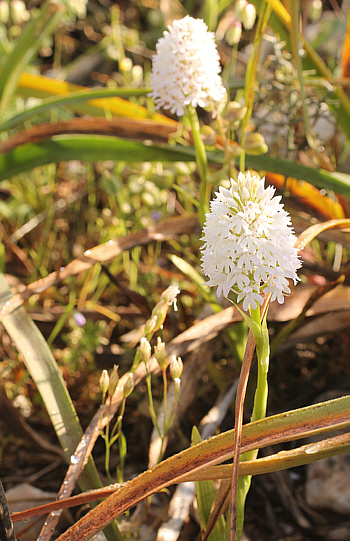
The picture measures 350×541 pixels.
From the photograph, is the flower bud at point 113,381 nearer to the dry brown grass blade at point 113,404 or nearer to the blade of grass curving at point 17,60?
the dry brown grass blade at point 113,404

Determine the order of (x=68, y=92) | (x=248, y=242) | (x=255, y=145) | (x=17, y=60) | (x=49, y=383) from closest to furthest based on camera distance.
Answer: (x=248, y=242), (x=49, y=383), (x=255, y=145), (x=17, y=60), (x=68, y=92)

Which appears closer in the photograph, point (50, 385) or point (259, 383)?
point (259, 383)

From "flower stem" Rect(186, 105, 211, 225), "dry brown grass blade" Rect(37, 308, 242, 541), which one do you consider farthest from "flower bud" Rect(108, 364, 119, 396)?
"flower stem" Rect(186, 105, 211, 225)

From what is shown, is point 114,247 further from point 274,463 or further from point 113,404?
point 274,463

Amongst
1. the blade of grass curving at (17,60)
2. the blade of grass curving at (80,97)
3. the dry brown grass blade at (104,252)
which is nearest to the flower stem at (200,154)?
the dry brown grass blade at (104,252)

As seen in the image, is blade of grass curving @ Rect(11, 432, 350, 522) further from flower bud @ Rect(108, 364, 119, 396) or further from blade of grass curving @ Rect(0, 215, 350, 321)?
blade of grass curving @ Rect(0, 215, 350, 321)

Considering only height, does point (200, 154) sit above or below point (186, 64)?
below

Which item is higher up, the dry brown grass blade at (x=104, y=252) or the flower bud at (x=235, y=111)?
the flower bud at (x=235, y=111)

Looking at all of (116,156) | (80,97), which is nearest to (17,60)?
Answer: (80,97)
